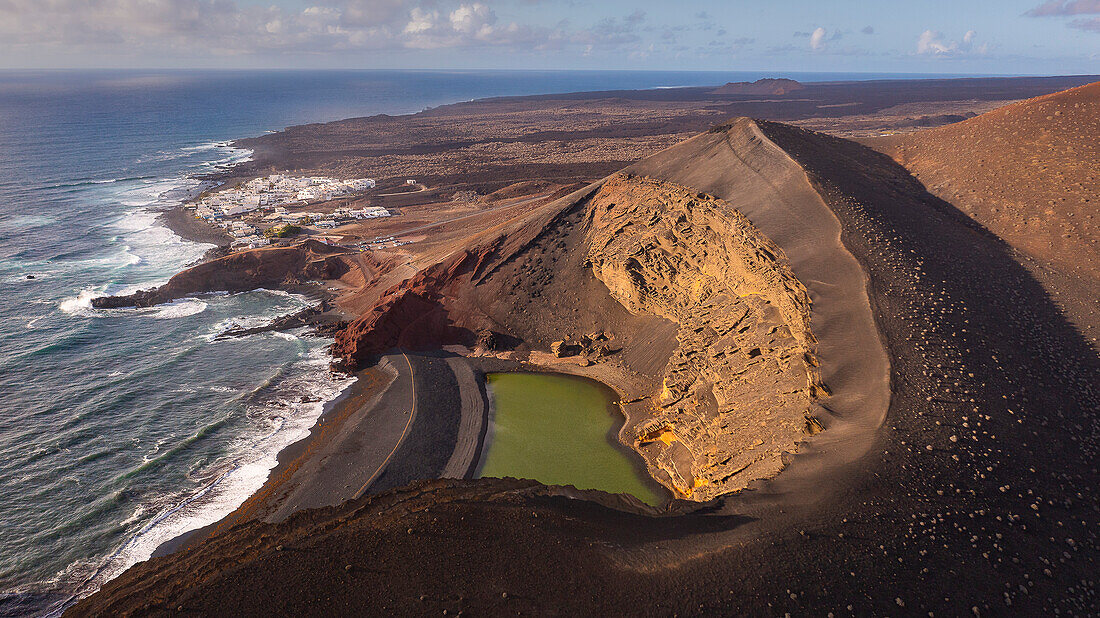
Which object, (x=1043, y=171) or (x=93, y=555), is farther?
(x=1043, y=171)

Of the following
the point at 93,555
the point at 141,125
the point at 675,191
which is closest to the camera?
the point at 93,555

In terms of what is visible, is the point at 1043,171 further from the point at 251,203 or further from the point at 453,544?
the point at 251,203

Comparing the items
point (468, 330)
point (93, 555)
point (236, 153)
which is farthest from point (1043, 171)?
point (236, 153)

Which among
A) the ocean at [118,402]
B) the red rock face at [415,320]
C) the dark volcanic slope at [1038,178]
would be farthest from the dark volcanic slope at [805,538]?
the red rock face at [415,320]

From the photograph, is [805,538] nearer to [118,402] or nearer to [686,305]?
[686,305]

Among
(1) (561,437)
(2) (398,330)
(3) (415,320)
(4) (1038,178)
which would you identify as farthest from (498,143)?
(1) (561,437)
